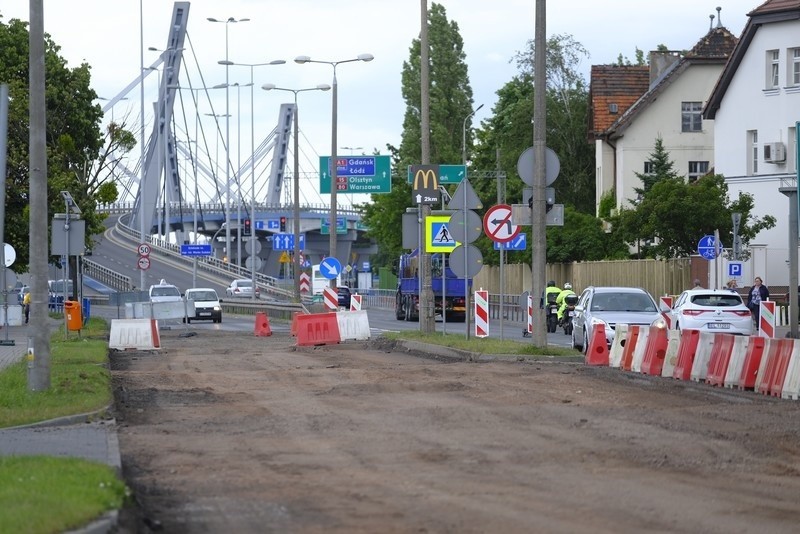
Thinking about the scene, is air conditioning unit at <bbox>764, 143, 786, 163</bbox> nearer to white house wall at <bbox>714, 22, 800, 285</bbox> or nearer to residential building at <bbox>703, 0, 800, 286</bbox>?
residential building at <bbox>703, 0, 800, 286</bbox>

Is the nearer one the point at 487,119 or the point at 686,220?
the point at 686,220

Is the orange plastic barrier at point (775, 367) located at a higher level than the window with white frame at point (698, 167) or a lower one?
lower

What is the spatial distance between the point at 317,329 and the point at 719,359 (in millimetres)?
16746

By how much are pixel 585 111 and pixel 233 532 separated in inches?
3096

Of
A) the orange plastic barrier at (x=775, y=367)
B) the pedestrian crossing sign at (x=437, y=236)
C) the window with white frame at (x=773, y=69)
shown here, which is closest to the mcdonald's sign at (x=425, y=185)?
the pedestrian crossing sign at (x=437, y=236)

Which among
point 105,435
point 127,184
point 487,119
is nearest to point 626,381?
point 105,435

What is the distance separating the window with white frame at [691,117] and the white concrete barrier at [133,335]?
147 ft

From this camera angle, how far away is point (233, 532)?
8.66 m

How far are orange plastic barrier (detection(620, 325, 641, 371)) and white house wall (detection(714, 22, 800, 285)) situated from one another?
3095cm

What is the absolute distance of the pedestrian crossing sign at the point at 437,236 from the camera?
33.2m

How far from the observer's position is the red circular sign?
27953 millimetres

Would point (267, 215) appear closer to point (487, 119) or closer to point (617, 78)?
point (487, 119)

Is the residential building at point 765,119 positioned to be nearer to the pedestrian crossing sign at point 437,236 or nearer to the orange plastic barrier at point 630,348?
the pedestrian crossing sign at point 437,236

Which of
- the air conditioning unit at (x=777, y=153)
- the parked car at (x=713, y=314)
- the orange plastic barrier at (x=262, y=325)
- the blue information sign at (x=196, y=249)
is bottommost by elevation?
the orange plastic barrier at (x=262, y=325)
